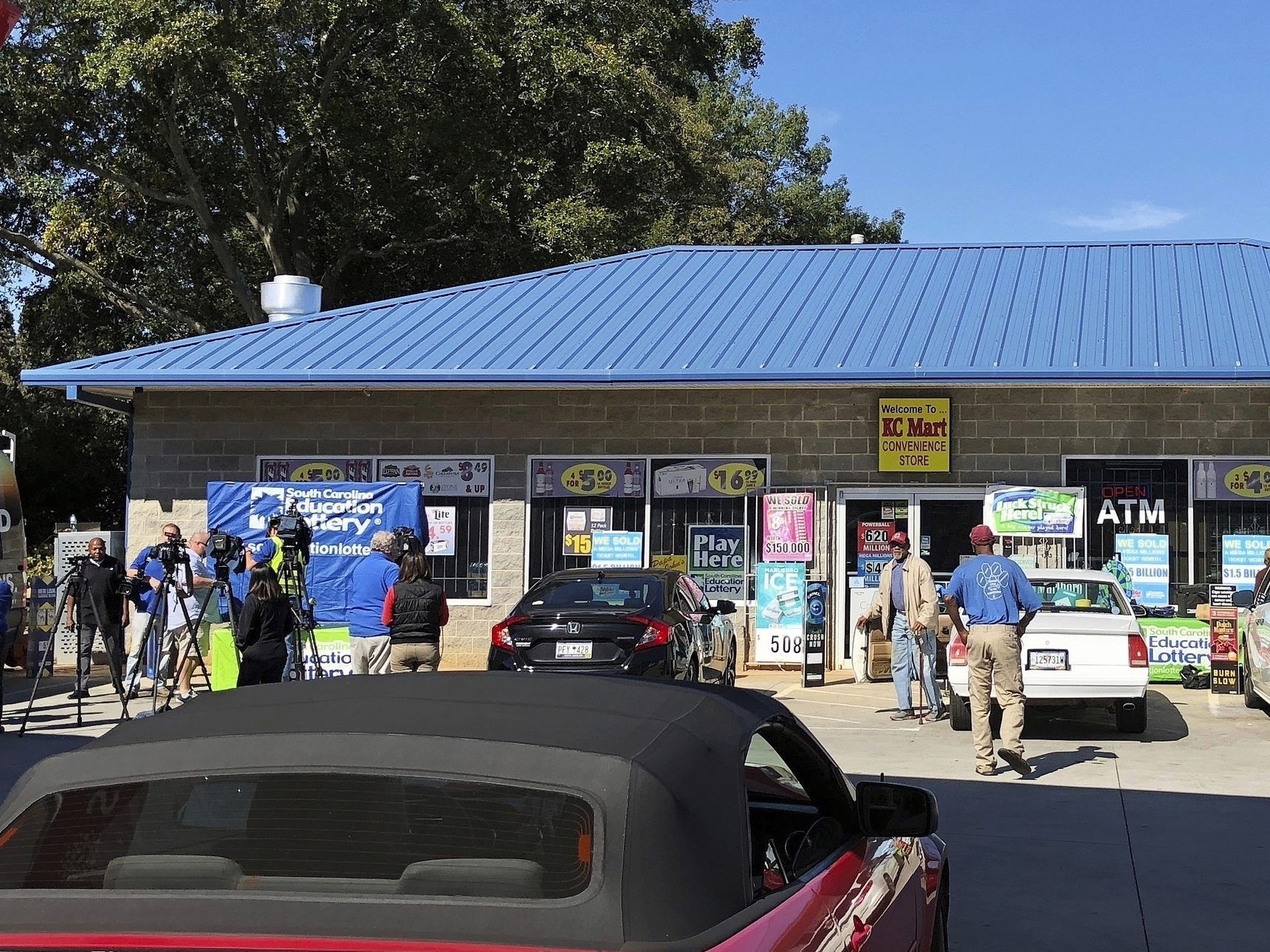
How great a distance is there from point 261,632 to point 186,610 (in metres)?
2.63

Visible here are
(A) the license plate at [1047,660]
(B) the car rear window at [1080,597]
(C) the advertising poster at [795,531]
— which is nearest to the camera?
(A) the license plate at [1047,660]

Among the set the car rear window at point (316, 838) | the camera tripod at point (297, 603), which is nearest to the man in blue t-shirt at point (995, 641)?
the camera tripod at point (297, 603)

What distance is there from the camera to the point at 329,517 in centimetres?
1764

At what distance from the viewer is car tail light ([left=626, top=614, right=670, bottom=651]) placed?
1261cm

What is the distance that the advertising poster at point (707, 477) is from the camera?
61.4 ft

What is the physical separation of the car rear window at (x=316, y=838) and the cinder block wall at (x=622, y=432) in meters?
15.8

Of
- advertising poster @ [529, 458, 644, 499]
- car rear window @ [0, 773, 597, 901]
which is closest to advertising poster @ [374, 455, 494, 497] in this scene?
advertising poster @ [529, 458, 644, 499]

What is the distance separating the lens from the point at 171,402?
19.9 m

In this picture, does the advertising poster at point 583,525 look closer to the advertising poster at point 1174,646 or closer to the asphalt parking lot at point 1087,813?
the asphalt parking lot at point 1087,813

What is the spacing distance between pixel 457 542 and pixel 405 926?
16.8m

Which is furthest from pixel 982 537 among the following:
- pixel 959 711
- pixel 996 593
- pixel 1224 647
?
pixel 1224 647

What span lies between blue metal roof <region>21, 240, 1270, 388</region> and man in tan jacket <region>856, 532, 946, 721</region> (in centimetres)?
350

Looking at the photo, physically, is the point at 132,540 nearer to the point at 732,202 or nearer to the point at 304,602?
the point at 304,602

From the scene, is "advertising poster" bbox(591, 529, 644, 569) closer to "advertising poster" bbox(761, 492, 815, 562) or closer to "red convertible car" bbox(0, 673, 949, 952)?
"advertising poster" bbox(761, 492, 815, 562)
